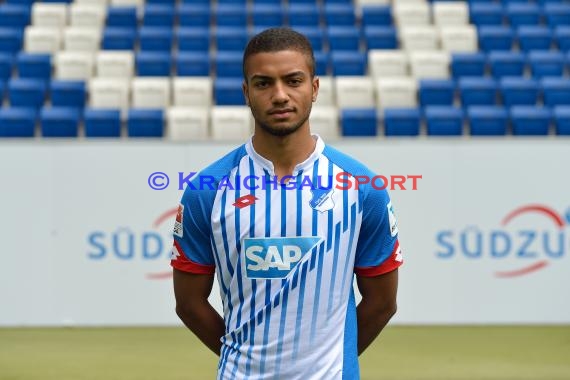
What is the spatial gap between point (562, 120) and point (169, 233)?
458cm

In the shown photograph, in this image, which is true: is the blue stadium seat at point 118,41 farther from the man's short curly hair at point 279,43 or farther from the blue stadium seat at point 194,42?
the man's short curly hair at point 279,43

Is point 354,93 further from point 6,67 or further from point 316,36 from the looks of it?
point 6,67

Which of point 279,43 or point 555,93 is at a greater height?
point 555,93

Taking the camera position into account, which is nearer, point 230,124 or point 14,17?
point 230,124

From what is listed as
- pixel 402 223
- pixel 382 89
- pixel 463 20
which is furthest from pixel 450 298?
pixel 463 20

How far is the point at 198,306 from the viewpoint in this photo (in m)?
2.93

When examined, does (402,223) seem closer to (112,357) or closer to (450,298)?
(450,298)

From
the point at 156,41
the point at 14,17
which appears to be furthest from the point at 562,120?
the point at 14,17

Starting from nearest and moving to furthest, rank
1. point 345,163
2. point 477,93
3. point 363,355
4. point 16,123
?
point 345,163, point 363,355, point 16,123, point 477,93

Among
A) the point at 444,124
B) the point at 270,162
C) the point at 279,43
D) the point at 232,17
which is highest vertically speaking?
the point at 232,17

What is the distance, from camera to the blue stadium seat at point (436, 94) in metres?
12.2

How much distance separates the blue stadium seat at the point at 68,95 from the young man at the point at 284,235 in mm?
9529

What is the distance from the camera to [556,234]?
976 centimetres

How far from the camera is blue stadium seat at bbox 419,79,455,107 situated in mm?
12188
